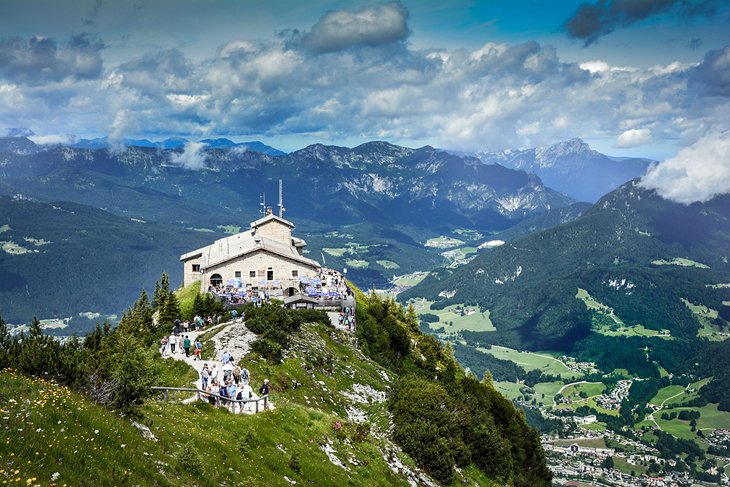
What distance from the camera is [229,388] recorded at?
1270 inches

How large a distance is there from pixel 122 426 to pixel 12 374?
462 cm

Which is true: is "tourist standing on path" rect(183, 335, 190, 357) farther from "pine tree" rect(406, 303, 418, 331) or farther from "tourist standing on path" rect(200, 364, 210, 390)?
"pine tree" rect(406, 303, 418, 331)

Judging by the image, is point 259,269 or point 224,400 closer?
point 224,400

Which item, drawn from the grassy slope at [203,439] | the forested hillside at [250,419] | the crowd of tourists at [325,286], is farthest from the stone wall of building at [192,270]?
the grassy slope at [203,439]

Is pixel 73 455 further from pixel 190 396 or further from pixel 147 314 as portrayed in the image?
pixel 147 314

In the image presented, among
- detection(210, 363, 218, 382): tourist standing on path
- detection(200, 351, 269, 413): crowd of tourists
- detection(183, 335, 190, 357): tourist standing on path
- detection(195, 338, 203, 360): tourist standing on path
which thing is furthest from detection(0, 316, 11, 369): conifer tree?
detection(195, 338, 203, 360): tourist standing on path

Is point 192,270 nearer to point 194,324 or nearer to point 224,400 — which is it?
point 194,324

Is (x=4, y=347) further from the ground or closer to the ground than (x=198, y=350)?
further from the ground

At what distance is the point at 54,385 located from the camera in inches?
823

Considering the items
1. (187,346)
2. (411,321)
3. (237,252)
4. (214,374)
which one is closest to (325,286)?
(237,252)

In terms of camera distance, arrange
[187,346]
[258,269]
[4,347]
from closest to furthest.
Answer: [4,347] < [187,346] < [258,269]

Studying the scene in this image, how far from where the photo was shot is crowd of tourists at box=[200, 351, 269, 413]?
31078 mm

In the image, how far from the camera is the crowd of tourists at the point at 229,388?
31078 mm

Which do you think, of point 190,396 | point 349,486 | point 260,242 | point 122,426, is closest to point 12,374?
point 122,426
